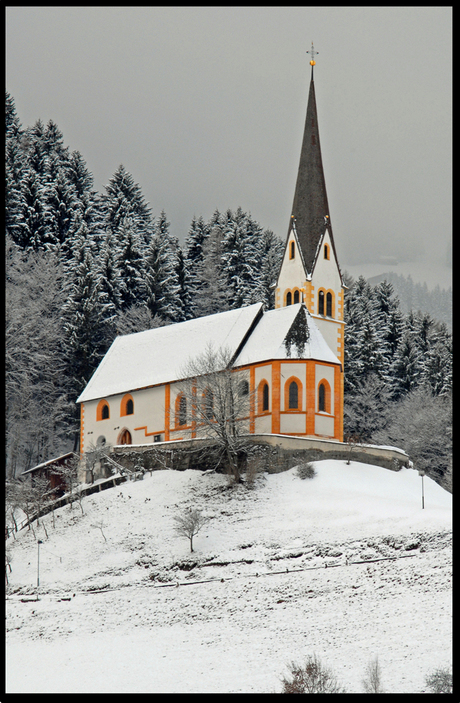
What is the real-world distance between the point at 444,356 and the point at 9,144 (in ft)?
122

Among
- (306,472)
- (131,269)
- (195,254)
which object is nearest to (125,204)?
(195,254)

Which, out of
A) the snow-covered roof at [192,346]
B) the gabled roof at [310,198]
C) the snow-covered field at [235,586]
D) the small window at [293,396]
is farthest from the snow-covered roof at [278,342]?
the snow-covered field at [235,586]

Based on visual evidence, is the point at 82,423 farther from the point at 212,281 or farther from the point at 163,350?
the point at 212,281

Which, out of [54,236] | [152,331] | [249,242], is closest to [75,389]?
[152,331]

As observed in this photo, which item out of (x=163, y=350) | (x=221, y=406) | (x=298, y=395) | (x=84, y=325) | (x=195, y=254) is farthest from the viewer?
(x=195, y=254)

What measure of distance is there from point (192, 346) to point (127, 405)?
16.2ft

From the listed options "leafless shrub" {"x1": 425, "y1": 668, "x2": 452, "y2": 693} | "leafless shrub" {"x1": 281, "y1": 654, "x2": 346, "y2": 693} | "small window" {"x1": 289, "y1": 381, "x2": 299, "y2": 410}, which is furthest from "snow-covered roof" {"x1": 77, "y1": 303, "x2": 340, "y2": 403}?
"leafless shrub" {"x1": 425, "y1": 668, "x2": 452, "y2": 693}

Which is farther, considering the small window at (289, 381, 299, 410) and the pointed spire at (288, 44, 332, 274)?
the pointed spire at (288, 44, 332, 274)

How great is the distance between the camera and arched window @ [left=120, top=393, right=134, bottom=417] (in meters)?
53.5

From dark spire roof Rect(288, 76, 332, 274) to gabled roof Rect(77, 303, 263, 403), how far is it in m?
5.99

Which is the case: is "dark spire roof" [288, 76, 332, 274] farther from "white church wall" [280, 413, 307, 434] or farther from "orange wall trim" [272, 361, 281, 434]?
"white church wall" [280, 413, 307, 434]

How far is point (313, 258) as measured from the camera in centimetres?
5481

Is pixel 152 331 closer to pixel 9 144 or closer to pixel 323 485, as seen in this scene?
pixel 323 485

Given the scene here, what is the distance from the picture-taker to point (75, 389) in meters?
62.4
